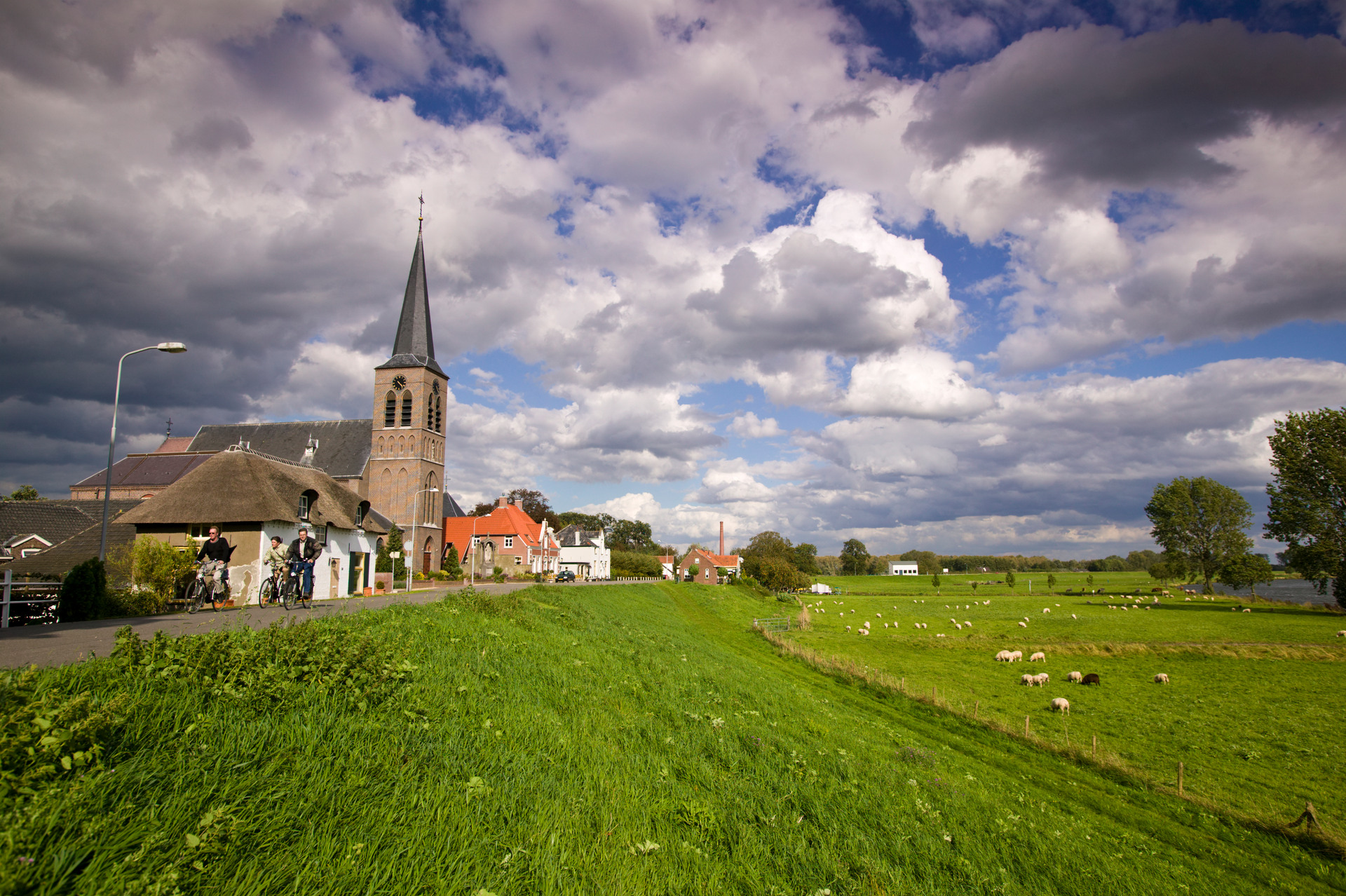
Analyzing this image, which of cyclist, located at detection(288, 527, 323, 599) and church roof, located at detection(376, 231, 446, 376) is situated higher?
church roof, located at detection(376, 231, 446, 376)

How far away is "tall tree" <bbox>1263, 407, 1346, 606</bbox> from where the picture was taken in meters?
57.3

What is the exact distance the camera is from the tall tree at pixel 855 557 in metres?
164

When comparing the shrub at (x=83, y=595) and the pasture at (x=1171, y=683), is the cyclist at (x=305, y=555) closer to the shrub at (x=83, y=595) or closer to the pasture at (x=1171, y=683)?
the shrub at (x=83, y=595)

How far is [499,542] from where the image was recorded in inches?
2852

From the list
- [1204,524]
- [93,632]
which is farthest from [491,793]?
[1204,524]

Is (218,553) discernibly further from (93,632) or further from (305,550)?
(93,632)

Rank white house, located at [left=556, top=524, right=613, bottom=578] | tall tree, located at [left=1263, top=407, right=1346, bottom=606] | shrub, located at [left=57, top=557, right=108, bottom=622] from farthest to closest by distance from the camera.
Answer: white house, located at [left=556, top=524, right=613, bottom=578] → tall tree, located at [left=1263, top=407, right=1346, bottom=606] → shrub, located at [left=57, top=557, right=108, bottom=622]

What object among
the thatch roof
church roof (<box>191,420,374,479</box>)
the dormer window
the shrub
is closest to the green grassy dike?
the shrub

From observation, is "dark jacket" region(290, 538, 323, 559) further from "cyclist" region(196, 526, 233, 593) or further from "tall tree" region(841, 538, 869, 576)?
"tall tree" region(841, 538, 869, 576)

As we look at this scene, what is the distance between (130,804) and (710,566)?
96502 millimetres

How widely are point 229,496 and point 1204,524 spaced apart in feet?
352

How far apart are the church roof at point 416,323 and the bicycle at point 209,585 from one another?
48662 mm

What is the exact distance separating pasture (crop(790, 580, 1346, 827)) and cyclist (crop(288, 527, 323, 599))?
22.3 meters

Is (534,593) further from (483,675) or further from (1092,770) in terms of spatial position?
(1092,770)
